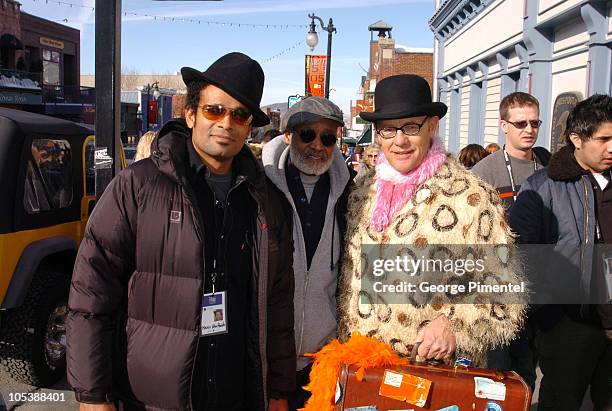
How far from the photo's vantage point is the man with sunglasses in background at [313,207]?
267 cm

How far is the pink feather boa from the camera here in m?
2.48

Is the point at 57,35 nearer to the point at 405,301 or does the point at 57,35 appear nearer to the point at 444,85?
the point at 444,85

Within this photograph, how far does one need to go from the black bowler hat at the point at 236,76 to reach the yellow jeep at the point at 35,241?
2812 mm

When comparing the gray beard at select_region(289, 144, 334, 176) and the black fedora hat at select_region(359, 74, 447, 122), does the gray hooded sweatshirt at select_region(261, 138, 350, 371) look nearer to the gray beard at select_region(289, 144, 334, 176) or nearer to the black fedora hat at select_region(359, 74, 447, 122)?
the gray beard at select_region(289, 144, 334, 176)

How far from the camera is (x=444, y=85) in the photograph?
18844mm

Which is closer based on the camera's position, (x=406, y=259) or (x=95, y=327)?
(x=95, y=327)

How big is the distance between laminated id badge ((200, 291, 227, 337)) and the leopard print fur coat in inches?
26.8

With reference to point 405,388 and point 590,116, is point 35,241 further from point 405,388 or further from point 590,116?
point 590,116

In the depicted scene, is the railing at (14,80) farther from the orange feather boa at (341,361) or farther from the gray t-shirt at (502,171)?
the orange feather boa at (341,361)

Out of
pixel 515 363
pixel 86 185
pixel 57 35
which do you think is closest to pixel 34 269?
pixel 86 185

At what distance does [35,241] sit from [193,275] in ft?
10.3

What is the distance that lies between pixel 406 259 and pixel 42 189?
3.63m

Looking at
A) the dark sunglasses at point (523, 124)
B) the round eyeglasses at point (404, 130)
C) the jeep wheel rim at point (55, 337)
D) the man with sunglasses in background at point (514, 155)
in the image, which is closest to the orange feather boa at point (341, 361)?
the round eyeglasses at point (404, 130)

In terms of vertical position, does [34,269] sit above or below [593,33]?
below
